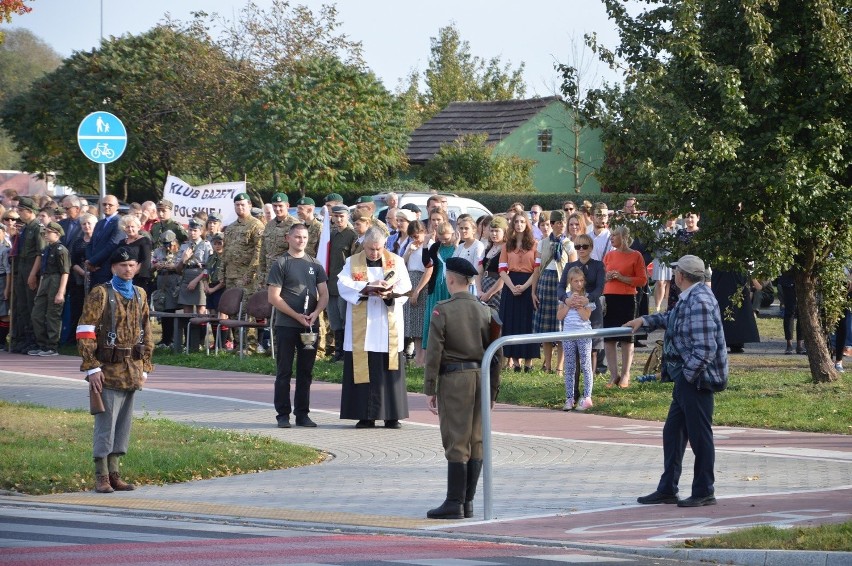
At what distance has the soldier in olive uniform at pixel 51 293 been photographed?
865 inches

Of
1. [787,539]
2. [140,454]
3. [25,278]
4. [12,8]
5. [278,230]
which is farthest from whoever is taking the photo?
[25,278]

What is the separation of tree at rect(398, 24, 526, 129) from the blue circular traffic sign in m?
53.0

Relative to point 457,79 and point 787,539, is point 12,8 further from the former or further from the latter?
point 457,79

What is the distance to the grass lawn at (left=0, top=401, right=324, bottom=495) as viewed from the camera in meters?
12.2

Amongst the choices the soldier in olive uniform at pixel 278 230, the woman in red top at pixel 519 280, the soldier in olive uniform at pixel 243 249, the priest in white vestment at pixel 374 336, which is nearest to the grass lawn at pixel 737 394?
the woman in red top at pixel 519 280

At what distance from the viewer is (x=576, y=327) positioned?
54.6 ft

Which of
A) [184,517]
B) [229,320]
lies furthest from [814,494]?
[229,320]

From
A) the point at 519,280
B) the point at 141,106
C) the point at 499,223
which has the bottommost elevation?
the point at 519,280

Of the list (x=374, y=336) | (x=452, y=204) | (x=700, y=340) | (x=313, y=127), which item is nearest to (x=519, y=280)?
(x=374, y=336)

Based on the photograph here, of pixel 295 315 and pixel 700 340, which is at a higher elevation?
pixel 295 315

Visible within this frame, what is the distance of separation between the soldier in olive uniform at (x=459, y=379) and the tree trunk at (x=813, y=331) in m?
8.10

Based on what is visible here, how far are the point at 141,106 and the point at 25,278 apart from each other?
25.2 m

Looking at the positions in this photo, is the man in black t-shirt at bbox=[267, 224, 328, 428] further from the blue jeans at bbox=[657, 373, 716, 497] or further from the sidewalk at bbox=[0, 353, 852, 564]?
the blue jeans at bbox=[657, 373, 716, 497]

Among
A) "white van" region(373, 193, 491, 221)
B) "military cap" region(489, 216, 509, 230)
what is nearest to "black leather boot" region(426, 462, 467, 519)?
"military cap" region(489, 216, 509, 230)
